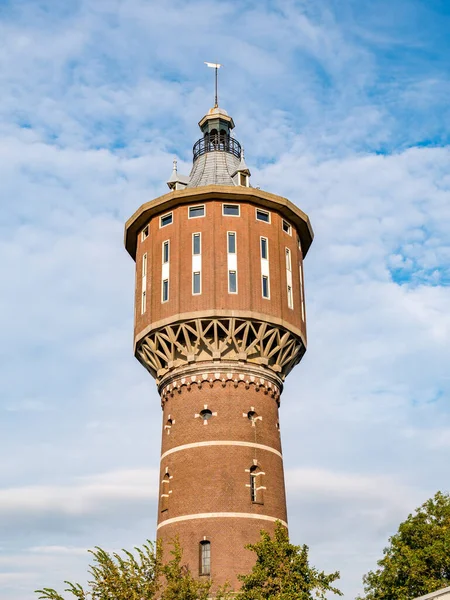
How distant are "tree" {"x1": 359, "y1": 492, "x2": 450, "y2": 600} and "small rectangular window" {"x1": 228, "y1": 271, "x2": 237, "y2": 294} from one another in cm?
1394

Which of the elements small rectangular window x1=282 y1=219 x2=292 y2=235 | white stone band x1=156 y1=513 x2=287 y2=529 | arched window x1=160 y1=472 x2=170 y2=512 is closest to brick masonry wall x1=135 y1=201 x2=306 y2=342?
small rectangular window x1=282 y1=219 x2=292 y2=235

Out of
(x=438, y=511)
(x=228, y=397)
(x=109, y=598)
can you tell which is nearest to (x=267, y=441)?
(x=228, y=397)

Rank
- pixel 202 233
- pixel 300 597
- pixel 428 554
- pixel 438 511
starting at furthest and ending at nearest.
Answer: pixel 202 233 → pixel 438 511 → pixel 428 554 → pixel 300 597

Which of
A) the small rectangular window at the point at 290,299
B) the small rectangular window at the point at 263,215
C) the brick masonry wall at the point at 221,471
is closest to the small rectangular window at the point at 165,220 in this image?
the small rectangular window at the point at 263,215

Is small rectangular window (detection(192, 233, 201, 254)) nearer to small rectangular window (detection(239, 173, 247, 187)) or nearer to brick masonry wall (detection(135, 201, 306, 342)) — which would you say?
brick masonry wall (detection(135, 201, 306, 342))

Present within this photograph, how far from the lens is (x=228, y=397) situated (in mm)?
40094

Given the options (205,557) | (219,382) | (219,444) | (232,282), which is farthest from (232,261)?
(205,557)

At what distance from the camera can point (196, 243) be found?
140 ft

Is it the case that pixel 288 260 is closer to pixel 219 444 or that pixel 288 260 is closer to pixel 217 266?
pixel 217 266

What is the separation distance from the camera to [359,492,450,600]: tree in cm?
3634

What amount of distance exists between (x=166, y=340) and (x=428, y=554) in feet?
52.0

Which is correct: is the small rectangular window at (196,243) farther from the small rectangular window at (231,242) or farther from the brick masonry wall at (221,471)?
the brick masonry wall at (221,471)

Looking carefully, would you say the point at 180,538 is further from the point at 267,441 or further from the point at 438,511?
the point at 438,511

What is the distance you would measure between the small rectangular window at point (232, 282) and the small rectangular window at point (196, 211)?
3.71 m
